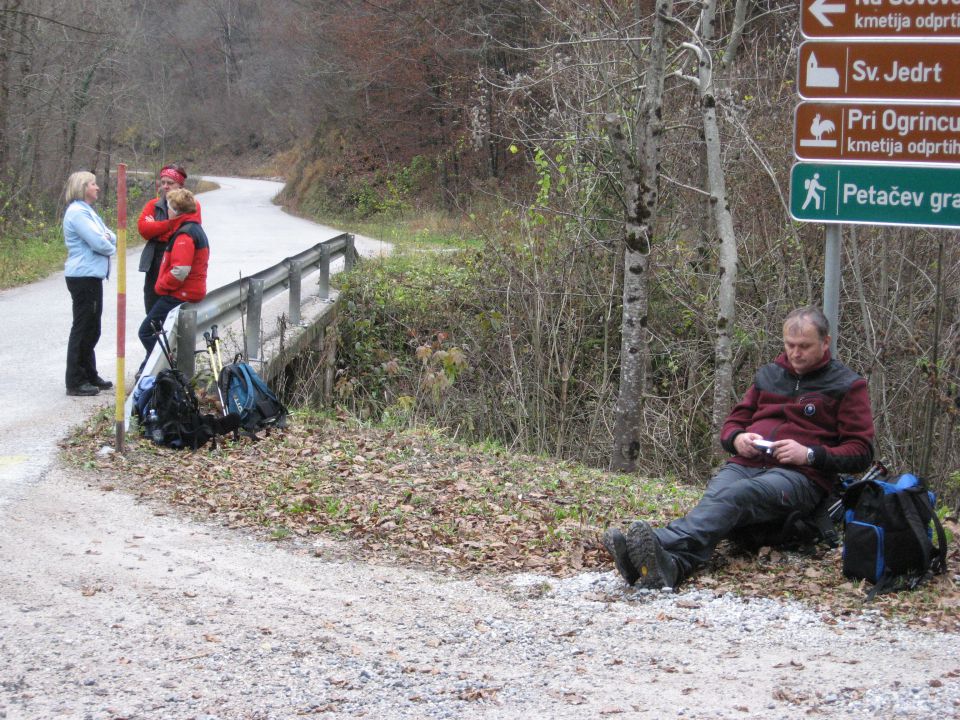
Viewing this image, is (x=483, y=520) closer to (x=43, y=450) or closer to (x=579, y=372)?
(x=43, y=450)

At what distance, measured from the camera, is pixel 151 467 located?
26.2 ft

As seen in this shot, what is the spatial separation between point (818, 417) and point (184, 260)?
5895 mm

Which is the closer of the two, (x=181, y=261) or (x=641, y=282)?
(x=181, y=261)

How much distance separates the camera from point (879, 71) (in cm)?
588

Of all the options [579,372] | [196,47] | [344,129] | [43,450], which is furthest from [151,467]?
[196,47]

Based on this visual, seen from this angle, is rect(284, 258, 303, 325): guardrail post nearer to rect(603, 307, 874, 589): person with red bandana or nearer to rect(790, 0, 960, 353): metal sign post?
rect(603, 307, 874, 589): person with red bandana

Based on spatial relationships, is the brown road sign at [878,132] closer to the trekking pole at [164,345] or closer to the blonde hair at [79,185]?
the trekking pole at [164,345]

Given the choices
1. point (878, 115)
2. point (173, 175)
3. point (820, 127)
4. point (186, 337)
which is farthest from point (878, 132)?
point (173, 175)

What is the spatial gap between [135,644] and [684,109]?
435 inches

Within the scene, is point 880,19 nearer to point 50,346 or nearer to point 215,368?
point 215,368

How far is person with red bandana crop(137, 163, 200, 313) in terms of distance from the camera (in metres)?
9.77

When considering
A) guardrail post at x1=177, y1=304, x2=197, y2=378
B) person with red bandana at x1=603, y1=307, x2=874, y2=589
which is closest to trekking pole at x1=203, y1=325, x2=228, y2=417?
guardrail post at x1=177, y1=304, x2=197, y2=378

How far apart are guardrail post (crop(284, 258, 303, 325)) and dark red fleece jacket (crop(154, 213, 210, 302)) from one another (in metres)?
3.26

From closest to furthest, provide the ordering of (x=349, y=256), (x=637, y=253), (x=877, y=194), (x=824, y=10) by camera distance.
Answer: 1. (x=877, y=194)
2. (x=824, y=10)
3. (x=637, y=253)
4. (x=349, y=256)
